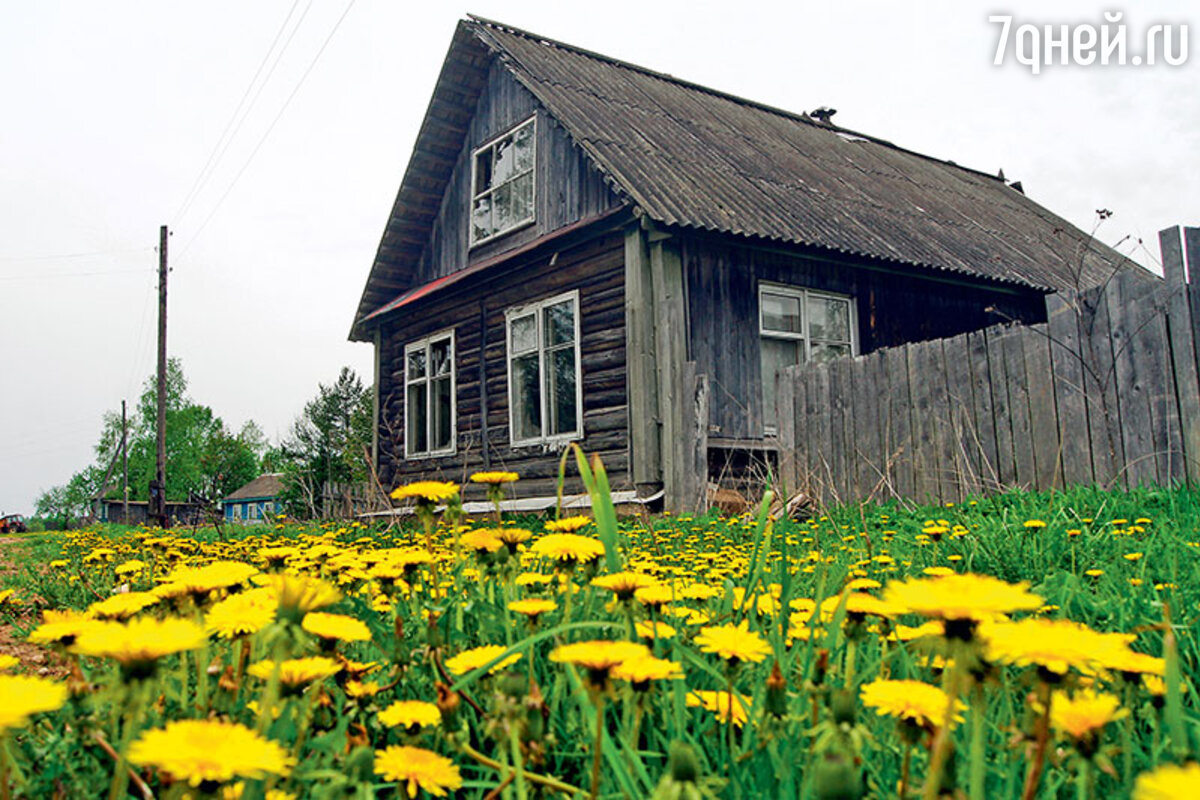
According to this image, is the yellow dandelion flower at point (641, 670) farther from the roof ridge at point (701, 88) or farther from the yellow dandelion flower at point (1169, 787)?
the roof ridge at point (701, 88)

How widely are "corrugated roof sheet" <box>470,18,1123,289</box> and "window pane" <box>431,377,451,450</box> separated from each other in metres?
4.37

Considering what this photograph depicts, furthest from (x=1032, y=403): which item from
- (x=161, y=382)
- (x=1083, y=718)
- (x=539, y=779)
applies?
(x=161, y=382)

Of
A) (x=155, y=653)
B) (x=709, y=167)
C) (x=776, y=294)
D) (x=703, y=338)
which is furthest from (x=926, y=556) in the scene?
(x=709, y=167)

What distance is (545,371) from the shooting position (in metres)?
9.93

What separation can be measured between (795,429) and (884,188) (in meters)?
6.78

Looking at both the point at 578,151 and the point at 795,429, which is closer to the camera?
the point at 795,429

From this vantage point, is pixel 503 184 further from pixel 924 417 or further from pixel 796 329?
pixel 924 417

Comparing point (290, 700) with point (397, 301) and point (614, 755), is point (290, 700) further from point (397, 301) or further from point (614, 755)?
point (397, 301)

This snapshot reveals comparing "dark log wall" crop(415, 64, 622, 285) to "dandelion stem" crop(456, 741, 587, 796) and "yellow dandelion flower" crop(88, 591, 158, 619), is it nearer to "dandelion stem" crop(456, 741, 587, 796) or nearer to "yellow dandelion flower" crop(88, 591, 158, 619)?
"yellow dandelion flower" crop(88, 591, 158, 619)

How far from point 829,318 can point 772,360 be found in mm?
991

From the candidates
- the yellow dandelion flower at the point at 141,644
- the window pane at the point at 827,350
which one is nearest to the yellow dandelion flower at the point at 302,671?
the yellow dandelion flower at the point at 141,644

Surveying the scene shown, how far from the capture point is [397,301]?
1250 centimetres

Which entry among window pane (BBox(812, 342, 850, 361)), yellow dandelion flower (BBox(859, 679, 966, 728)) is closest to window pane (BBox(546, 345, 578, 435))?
window pane (BBox(812, 342, 850, 361))

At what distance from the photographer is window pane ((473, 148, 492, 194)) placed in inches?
458
